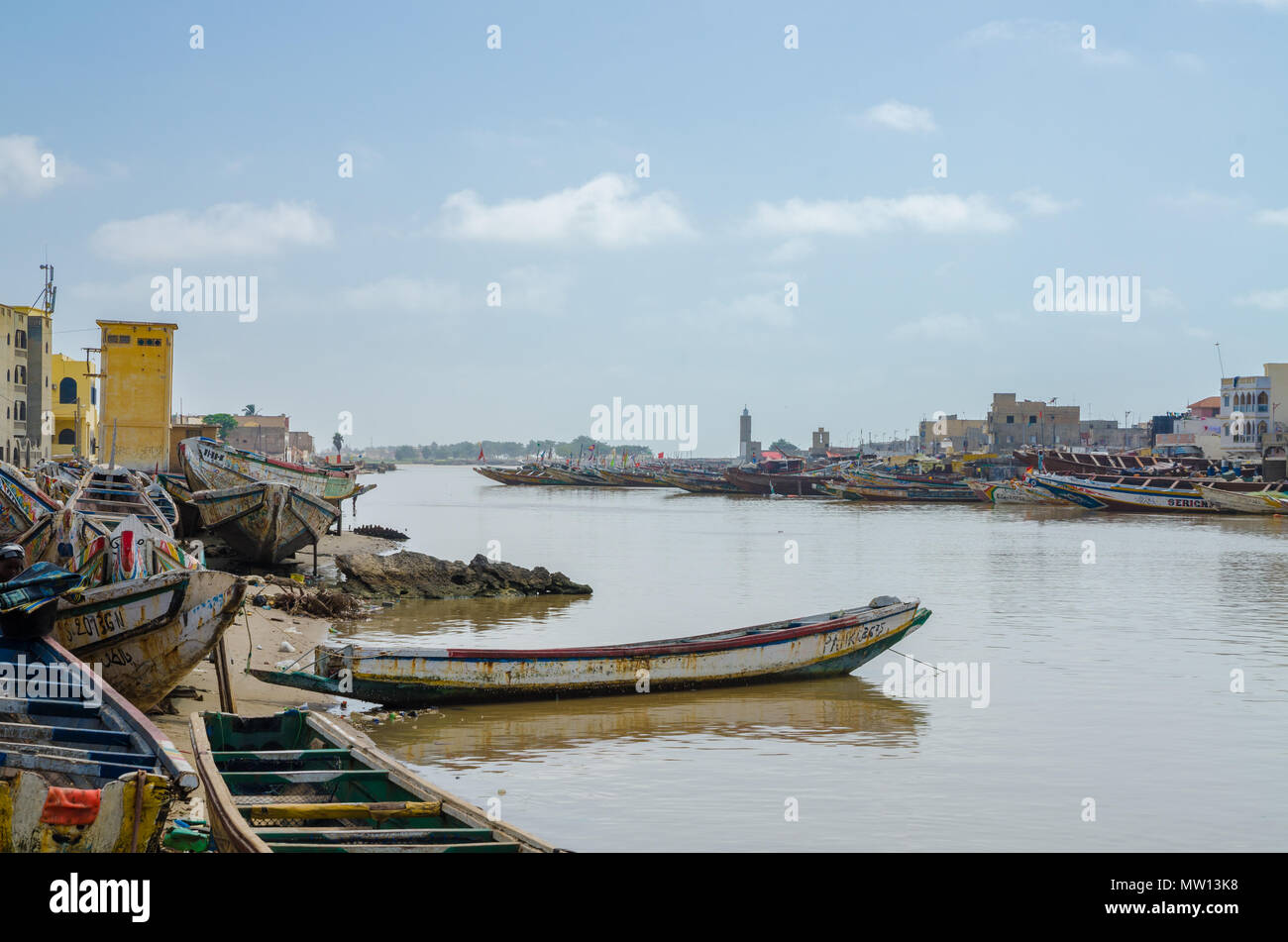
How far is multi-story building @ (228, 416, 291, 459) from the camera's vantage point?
146500 millimetres

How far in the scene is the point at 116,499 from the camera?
24516 millimetres

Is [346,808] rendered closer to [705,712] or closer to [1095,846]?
[1095,846]

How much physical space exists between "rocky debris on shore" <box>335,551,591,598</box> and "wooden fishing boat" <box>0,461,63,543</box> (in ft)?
19.8

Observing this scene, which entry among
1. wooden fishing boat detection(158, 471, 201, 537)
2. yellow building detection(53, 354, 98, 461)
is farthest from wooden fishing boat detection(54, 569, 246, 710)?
yellow building detection(53, 354, 98, 461)

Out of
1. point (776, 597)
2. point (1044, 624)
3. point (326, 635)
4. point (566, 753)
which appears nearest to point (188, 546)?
point (326, 635)

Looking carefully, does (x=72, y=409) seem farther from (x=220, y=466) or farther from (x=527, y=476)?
(x=527, y=476)

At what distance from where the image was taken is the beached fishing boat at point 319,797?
7.02 m

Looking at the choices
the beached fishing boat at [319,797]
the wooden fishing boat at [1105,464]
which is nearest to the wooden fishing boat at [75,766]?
the beached fishing boat at [319,797]

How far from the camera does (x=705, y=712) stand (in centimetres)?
1518

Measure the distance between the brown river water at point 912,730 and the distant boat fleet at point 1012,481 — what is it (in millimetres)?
37026

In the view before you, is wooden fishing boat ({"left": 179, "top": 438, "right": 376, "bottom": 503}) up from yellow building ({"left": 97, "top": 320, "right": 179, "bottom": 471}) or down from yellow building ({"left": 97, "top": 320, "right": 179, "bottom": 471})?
down

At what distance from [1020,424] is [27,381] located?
10481 centimetres

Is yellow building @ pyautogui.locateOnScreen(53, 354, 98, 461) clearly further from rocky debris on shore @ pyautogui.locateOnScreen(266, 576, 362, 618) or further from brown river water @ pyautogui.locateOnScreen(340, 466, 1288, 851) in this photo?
rocky debris on shore @ pyautogui.locateOnScreen(266, 576, 362, 618)

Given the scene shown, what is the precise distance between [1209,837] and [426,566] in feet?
60.8
